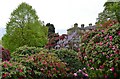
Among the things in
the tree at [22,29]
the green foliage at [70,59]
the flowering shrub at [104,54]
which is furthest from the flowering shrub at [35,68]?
the tree at [22,29]

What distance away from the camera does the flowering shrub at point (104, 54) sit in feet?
20.1

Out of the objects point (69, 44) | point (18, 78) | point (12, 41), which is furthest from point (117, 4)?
point (12, 41)

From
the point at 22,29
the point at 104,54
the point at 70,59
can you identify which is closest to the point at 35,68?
the point at 70,59

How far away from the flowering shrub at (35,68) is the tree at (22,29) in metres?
17.2

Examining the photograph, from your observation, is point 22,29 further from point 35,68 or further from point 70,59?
point 35,68

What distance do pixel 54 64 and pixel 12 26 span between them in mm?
19191

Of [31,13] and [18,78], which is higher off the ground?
[31,13]

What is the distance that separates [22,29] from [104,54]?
74.1 feet

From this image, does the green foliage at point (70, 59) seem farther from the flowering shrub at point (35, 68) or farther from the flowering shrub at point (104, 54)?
the flowering shrub at point (104, 54)

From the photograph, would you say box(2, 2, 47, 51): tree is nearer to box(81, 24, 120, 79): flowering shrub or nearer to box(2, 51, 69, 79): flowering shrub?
box(2, 51, 69, 79): flowering shrub

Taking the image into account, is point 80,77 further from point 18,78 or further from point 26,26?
point 26,26

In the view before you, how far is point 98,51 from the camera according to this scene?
6.57 metres

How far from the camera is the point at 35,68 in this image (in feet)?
30.2

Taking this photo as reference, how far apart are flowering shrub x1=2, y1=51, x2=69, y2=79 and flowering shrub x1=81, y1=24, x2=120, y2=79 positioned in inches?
71.3
